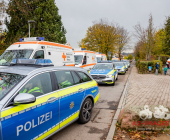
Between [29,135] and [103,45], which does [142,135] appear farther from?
[103,45]

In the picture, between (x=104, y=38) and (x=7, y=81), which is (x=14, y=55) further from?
(x=104, y=38)

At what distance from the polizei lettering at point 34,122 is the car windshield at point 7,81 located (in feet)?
1.96

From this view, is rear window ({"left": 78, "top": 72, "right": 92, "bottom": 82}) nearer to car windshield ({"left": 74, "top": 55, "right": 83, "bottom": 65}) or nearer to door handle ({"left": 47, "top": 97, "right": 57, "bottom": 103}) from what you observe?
door handle ({"left": 47, "top": 97, "right": 57, "bottom": 103})

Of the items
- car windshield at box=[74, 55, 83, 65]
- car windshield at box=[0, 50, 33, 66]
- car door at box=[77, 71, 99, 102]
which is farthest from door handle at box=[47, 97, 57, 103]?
car windshield at box=[74, 55, 83, 65]

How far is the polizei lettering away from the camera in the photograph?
2469 millimetres

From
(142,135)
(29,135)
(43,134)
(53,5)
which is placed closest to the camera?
(29,135)

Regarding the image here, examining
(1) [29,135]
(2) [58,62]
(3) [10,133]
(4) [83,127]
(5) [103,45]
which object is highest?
(5) [103,45]

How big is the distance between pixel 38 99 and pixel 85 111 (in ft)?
6.56

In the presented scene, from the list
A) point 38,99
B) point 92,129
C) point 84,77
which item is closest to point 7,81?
point 38,99

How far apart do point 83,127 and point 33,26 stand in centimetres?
2503

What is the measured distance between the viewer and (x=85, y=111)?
14.9 feet

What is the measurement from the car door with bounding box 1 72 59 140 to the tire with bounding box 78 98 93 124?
1.13m

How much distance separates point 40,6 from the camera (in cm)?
2627

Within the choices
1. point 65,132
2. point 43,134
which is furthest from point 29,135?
point 65,132
